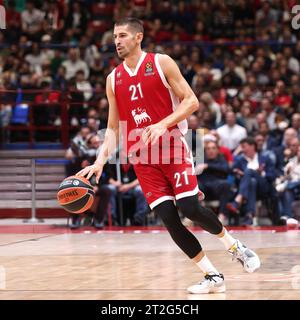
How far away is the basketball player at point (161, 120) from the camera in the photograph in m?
7.92

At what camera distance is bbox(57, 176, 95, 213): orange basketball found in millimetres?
8016

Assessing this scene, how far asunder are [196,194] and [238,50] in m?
13.4

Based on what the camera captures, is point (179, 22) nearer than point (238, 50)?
No

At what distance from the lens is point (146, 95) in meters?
8.02

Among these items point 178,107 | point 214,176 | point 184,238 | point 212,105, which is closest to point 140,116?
point 178,107

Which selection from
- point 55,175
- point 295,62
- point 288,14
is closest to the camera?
point 55,175

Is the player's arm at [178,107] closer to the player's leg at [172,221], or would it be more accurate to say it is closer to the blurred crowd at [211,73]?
the player's leg at [172,221]

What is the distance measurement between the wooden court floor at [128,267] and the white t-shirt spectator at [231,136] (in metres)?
3.05

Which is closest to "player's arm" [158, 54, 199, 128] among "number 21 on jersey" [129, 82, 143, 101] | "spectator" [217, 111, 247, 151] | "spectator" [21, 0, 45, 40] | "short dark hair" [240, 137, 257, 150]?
"number 21 on jersey" [129, 82, 143, 101]
